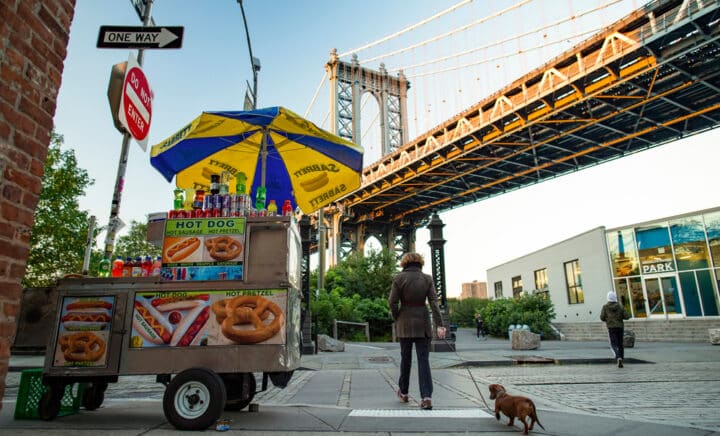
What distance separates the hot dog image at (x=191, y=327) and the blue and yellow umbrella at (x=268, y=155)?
2.13 m

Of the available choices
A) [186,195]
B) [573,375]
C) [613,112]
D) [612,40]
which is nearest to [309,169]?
[186,195]

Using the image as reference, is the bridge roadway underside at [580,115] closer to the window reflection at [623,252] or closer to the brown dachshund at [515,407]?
the window reflection at [623,252]

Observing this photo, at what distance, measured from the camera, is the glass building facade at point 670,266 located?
771 inches

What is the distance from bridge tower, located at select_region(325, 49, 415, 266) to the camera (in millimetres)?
49062

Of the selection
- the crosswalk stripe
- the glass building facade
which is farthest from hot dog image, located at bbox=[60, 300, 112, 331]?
the glass building facade

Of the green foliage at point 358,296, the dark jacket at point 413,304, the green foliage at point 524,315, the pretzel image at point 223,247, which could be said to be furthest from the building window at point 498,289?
the pretzel image at point 223,247

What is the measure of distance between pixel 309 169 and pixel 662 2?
21.2 meters

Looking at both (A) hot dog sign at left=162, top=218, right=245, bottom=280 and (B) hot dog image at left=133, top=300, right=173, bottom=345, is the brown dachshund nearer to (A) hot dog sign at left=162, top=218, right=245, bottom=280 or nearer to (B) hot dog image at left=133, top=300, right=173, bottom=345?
(A) hot dog sign at left=162, top=218, right=245, bottom=280

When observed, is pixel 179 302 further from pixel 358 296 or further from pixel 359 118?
pixel 359 118

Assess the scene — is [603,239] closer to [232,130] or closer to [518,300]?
[518,300]

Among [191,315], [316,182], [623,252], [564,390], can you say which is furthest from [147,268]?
[623,252]

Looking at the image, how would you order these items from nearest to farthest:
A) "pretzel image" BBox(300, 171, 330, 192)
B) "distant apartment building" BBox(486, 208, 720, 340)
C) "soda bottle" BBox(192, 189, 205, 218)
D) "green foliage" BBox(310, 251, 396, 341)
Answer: "soda bottle" BBox(192, 189, 205, 218) → "pretzel image" BBox(300, 171, 330, 192) → "distant apartment building" BBox(486, 208, 720, 340) → "green foliage" BBox(310, 251, 396, 341)

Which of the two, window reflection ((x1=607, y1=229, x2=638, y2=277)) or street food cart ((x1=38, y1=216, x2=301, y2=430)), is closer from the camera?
street food cart ((x1=38, y1=216, x2=301, y2=430))

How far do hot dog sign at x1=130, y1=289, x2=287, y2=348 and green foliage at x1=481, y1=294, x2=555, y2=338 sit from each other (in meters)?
20.7
